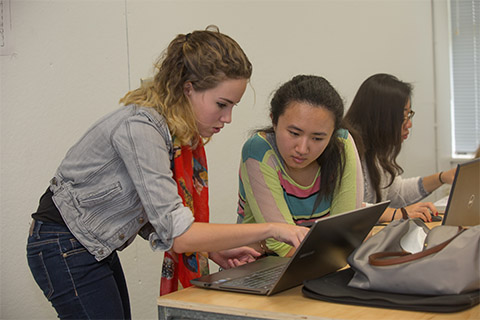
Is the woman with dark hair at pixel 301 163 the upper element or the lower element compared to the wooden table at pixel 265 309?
upper

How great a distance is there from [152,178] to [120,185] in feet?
0.42

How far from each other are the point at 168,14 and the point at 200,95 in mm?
1366

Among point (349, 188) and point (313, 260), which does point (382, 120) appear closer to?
point (349, 188)

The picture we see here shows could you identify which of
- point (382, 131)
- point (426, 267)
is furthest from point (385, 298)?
point (382, 131)

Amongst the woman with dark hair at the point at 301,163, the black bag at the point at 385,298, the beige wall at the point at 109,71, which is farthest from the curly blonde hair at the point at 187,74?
the beige wall at the point at 109,71

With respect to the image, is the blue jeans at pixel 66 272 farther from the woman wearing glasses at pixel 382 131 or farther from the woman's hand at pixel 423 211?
the woman wearing glasses at pixel 382 131

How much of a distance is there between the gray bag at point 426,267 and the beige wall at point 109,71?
4.55 ft

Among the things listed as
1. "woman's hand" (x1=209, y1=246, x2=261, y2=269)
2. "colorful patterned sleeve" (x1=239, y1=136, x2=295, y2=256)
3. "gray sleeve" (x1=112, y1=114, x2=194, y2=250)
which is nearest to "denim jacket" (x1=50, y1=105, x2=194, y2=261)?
"gray sleeve" (x1=112, y1=114, x2=194, y2=250)

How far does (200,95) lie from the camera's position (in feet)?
4.58

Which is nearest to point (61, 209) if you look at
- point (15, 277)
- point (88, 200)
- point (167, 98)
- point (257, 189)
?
point (88, 200)

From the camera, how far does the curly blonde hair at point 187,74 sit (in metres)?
1.36

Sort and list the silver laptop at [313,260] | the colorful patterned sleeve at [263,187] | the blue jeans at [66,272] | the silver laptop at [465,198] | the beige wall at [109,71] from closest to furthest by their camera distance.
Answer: the silver laptop at [313,260] → the blue jeans at [66,272] → the silver laptop at [465,198] → the colorful patterned sleeve at [263,187] → the beige wall at [109,71]

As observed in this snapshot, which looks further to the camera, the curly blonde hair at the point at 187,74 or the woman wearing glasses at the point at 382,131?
the woman wearing glasses at the point at 382,131

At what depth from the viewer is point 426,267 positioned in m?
1.05
